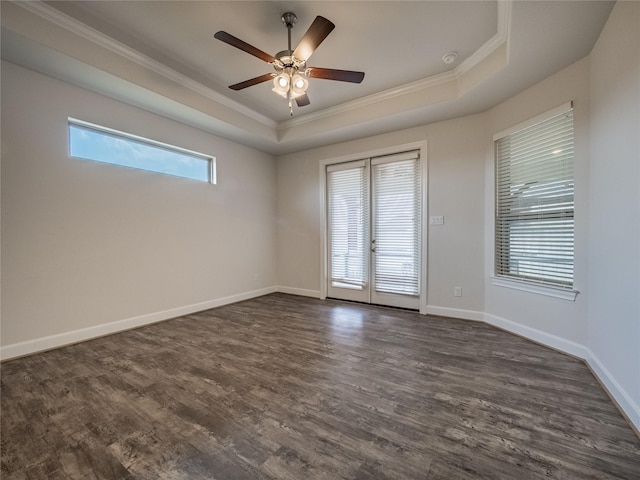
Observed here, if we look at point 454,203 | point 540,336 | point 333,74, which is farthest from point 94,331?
point 540,336

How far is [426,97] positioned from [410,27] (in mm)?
1038

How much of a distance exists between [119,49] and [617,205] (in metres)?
4.51

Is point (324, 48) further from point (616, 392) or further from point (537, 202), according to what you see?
point (616, 392)

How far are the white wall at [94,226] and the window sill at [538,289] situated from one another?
3990mm

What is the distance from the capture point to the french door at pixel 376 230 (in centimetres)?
416

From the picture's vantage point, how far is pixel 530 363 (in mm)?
2465

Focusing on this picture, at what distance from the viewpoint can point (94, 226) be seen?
310cm

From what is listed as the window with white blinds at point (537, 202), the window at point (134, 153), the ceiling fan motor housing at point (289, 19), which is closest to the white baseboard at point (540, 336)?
the window with white blinds at point (537, 202)

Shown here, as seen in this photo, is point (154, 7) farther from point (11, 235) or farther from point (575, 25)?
point (575, 25)

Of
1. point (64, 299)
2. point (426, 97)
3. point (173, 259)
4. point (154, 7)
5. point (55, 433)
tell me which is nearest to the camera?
point (55, 433)

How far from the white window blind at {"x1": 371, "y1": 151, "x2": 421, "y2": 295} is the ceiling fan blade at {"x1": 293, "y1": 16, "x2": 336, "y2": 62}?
242 cm

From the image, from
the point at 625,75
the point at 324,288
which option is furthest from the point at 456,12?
the point at 324,288

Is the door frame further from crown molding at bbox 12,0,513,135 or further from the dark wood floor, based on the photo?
the dark wood floor

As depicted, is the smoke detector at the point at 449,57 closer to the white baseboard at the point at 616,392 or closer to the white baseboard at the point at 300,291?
the white baseboard at the point at 616,392
